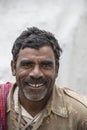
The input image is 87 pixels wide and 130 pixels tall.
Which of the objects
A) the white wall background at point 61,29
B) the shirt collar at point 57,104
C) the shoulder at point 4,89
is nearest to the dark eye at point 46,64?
the shirt collar at point 57,104

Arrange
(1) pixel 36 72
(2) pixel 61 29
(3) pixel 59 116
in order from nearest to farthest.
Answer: (1) pixel 36 72, (3) pixel 59 116, (2) pixel 61 29

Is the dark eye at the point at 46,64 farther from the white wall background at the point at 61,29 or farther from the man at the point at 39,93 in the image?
the white wall background at the point at 61,29

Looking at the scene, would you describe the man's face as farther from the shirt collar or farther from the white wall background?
the white wall background

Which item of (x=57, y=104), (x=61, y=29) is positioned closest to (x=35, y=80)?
(x=57, y=104)

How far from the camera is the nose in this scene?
2.69m

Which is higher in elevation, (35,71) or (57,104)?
(35,71)

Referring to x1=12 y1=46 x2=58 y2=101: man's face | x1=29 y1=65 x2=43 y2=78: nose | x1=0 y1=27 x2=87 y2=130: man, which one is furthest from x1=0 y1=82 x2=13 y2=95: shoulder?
x1=29 y1=65 x2=43 y2=78: nose

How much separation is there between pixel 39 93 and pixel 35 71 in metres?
0.15

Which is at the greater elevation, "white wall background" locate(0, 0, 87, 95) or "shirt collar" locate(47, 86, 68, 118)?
"white wall background" locate(0, 0, 87, 95)

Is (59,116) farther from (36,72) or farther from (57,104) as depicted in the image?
(36,72)

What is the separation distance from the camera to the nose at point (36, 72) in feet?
8.84

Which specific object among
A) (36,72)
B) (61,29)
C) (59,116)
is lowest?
(59,116)

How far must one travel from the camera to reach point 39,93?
2.77m

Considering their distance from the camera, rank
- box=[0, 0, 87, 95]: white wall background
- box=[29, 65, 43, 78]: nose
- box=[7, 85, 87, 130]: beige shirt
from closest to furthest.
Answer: box=[29, 65, 43, 78]: nose < box=[7, 85, 87, 130]: beige shirt < box=[0, 0, 87, 95]: white wall background
